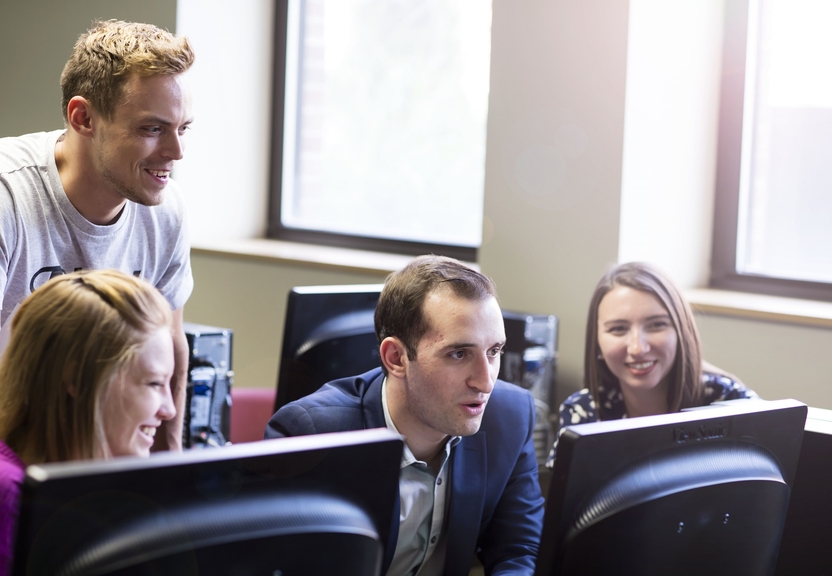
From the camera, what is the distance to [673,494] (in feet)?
2.88

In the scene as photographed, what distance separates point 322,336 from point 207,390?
70 centimetres

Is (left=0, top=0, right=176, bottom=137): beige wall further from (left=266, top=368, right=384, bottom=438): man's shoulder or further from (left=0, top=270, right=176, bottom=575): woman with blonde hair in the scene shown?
(left=0, top=270, right=176, bottom=575): woman with blonde hair

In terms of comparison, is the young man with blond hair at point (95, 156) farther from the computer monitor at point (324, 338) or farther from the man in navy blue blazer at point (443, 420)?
the man in navy blue blazer at point (443, 420)

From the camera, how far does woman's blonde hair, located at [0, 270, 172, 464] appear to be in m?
1.02

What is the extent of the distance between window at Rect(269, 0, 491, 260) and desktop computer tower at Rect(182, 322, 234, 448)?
1243mm

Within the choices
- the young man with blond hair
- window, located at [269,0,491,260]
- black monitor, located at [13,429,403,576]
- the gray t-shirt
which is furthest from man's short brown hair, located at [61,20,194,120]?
window, located at [269,0,491,260]

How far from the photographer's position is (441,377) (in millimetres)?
1458

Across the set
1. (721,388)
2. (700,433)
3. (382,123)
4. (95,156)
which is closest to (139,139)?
(95,156)

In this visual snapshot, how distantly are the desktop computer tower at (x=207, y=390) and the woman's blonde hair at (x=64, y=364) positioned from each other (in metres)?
1.17

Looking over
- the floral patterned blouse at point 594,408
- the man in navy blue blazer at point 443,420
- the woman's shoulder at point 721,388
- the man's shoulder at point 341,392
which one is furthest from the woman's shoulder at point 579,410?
the man's shoulder at point 341,392

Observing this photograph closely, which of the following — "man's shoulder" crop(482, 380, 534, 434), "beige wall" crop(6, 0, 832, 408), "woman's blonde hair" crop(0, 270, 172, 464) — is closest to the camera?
"woman's blonde hair" crop(0, 270, 172, 464)

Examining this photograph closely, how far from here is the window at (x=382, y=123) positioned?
330 centimetres

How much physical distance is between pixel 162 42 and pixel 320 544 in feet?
4.43

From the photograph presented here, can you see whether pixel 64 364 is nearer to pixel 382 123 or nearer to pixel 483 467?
pixel 483 467
